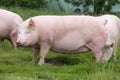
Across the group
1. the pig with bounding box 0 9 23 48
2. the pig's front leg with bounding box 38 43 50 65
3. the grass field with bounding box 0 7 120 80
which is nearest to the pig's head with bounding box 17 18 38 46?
the pig's front leg with bounding box 38 43 50 65

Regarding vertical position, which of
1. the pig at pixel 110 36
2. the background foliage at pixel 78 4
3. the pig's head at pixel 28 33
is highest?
the pig's head at pixel 28 33

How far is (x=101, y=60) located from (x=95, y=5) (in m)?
14.9

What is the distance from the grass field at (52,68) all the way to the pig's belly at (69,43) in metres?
0.29

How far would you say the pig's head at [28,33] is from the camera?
468 inches

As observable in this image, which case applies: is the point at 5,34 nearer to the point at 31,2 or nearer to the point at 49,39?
the point at 49,39

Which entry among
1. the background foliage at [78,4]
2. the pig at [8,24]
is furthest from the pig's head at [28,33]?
the background foliage at [78,4]

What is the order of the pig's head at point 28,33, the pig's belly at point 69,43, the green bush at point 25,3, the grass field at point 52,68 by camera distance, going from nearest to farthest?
the grass field at point 52,68 → the pig's head at point 28,33 → the pig's belly at point 69,43 → the green bush at point 25,3

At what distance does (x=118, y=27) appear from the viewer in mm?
13367

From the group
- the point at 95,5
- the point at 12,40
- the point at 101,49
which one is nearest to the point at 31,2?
the point at 95,5

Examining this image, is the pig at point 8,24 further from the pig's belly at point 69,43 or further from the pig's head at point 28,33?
the pig's belly at point 69,43

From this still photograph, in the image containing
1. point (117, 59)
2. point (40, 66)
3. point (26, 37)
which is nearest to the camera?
point (40, 66)

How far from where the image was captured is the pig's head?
468 inches

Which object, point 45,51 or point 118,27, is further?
point 118,27

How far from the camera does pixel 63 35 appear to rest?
12219 millimetres
